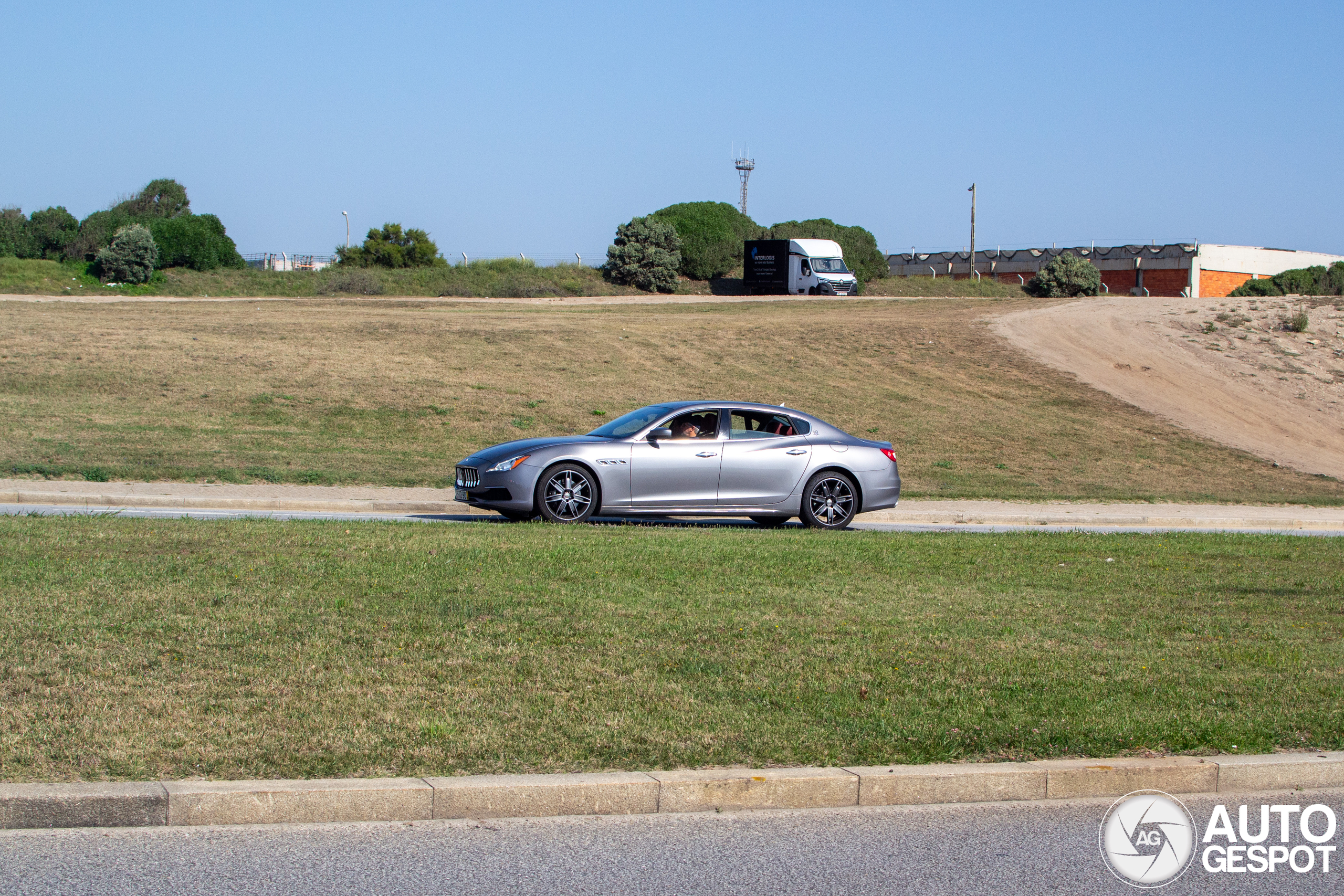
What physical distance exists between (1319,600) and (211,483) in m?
14.1

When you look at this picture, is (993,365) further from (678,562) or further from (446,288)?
(446,288)

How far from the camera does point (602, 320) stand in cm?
3819

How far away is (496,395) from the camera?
26.3 metres

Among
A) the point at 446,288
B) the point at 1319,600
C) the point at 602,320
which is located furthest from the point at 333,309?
the point at 1319,600

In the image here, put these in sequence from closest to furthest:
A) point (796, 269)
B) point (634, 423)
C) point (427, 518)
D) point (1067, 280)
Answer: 1. point (634, 423)
2. point (427, 518)
3. point (1067, 280)
4. point (796, 269)

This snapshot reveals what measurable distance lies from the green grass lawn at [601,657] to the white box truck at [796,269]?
144 feet

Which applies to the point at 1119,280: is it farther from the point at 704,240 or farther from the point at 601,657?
the point at 601,657

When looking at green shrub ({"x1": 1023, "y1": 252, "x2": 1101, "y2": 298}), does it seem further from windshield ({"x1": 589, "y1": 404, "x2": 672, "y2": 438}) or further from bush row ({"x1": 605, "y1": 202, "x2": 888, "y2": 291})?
windshield ({"x1": 589, "y1": 404, "x2": 672, "y2": 438})

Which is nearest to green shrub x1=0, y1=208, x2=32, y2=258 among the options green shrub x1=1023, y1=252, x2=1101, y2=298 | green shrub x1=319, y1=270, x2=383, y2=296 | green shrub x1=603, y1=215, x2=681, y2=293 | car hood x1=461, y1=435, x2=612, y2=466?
green shrub x1=319, y1=270, x2=383, y2=296

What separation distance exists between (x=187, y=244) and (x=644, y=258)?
846 inches

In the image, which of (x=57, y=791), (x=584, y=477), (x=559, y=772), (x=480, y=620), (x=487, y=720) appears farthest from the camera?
(x=584, y=477)

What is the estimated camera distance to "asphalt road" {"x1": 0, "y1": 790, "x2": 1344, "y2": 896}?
4402 mm

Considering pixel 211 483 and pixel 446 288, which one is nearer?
pixel 211 483

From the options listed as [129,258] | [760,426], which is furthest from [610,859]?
[129,258]
